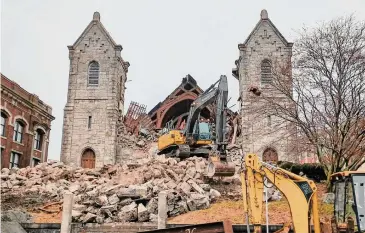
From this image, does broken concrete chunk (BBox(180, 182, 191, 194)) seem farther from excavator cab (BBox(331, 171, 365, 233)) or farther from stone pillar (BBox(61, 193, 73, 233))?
excavator cab (BBox(331, 171, 365, 233))

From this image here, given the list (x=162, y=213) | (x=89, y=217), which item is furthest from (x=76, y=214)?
(x=162, y=213)

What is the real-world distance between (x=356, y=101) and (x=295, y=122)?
2.63 m

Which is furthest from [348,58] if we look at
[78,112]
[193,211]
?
[78,112]

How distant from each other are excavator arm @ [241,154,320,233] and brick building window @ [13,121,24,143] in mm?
26249

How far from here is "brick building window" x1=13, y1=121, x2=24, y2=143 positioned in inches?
1226

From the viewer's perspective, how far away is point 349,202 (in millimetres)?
7914

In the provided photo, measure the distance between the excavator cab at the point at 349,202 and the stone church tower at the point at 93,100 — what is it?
25.5 metres

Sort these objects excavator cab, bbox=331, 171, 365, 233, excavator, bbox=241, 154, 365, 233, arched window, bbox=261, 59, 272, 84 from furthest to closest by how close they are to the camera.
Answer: arched window, bbox=261, 59, 272, 84, excavator, bbox=241, 154, 365, 233, excavator cab, bbox=331, 171, 365, 233

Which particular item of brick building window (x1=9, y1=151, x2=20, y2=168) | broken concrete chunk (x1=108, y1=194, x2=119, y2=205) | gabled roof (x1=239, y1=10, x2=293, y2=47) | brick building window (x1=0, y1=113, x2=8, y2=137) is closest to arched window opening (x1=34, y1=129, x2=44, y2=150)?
brick building window (x1=9, y1=151, x2=20, y2=168)

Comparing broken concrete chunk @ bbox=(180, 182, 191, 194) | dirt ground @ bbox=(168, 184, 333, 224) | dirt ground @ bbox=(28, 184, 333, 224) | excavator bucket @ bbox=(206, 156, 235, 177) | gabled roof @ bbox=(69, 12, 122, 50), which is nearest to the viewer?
excavator bucket @ bbox=(206, 156, 235, 177)

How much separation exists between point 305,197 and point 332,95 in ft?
27.8

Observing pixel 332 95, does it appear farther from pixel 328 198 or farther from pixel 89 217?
pixel 89 217

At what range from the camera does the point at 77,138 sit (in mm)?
33000

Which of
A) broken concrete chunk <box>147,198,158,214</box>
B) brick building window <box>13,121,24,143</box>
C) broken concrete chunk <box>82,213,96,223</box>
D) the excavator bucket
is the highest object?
brick building window <box>13,121,24,143</box>
